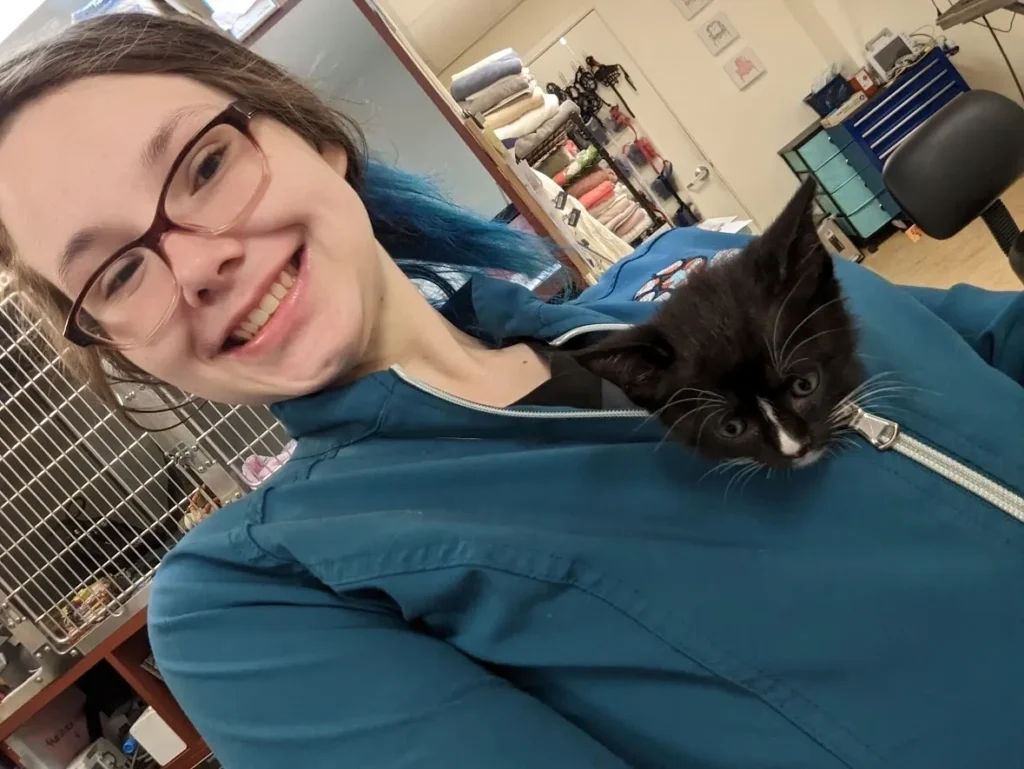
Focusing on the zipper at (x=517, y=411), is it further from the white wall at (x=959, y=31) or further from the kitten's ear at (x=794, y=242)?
the white wall at (x=959, y=31)

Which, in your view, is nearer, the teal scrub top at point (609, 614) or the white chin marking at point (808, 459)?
the teal scrub top at point (609, 614)

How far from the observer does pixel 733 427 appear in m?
0.79

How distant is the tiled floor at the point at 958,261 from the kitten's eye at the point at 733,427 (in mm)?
2116

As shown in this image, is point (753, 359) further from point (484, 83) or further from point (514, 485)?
point (484, 83)

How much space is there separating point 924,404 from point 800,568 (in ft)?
0.77

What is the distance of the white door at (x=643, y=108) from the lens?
15.0 feet

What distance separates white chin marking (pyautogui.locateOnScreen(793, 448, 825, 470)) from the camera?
0.72m

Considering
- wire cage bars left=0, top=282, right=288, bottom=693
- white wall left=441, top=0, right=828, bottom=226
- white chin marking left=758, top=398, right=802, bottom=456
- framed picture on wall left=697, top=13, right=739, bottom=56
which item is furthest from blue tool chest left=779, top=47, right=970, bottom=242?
white chin marking left=758, top=398, right=802, bottom=456

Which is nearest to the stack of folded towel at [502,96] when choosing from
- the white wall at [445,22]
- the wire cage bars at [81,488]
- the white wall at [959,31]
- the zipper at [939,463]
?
the white wall at [445,22]

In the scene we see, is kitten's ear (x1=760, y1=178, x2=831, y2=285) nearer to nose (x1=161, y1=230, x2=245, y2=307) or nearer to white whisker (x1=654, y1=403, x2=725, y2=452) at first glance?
white whisker (x1=654, y1=403, x2=725, y2=452)

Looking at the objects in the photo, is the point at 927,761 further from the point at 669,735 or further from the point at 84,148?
the point at 84,148

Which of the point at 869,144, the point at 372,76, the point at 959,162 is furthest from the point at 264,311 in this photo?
the point at 869,144

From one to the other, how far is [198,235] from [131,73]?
0.63ft

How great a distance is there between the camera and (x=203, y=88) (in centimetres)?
79
